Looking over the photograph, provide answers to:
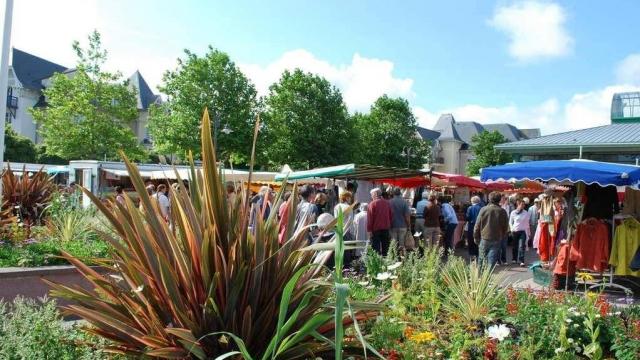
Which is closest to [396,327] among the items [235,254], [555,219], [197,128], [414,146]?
[235,254]

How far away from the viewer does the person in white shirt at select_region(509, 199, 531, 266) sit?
1302cm

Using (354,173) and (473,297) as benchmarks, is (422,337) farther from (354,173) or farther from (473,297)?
(354,173)

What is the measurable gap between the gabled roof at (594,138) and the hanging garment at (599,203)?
1317 centimetres

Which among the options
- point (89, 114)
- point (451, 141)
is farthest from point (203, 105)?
point (451, 141)

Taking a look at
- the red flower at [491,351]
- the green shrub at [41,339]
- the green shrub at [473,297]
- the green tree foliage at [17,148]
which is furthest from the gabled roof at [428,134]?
the green shrub at [41,339]

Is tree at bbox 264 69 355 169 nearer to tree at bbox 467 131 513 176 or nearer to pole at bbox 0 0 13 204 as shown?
pole at bbox 0 0 13 204

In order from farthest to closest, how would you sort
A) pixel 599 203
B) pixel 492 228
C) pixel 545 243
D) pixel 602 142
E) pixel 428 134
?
pixel 428 134
pixel 602 142
pixel 545 243
pixel 492 228
pixel 599 203

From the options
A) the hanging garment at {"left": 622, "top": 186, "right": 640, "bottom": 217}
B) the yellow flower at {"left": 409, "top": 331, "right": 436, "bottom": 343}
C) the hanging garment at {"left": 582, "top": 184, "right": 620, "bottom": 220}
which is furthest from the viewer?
the hanging garment at {"left": 582, "top": 184, "right": 620, "bottom": 220}

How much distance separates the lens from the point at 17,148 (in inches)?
1725

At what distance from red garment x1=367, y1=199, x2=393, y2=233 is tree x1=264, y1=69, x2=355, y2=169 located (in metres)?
29.1

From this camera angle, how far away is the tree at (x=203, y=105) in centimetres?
3456

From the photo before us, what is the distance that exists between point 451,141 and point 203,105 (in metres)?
67.9

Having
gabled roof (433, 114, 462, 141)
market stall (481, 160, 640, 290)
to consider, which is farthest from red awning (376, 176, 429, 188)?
gabled roof (433, 114, 462, 141)

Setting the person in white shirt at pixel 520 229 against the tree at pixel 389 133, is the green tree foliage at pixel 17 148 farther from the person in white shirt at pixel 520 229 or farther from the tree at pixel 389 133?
the person in white shirt at pixel 520 229
